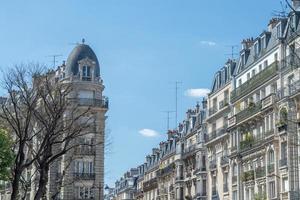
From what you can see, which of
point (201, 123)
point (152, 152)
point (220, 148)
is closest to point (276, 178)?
point (220, 148)

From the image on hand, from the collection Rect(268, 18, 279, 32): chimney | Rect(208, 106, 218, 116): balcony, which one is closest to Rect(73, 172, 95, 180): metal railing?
Rect(208, 106, 218, 116): balcony

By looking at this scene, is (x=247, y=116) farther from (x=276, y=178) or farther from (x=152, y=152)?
(x=152, y=152)

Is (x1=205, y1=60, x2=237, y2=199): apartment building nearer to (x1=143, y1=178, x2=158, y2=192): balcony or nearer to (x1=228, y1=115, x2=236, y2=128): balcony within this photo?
(x1=228, y1=115, x2=236, y2=128): balcony

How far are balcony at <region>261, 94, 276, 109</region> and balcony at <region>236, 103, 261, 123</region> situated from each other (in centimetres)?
140

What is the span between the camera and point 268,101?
6500cm

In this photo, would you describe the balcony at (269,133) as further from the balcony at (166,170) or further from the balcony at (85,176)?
the balcony at (166,170)

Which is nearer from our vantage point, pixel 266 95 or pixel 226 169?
pixel 266 95

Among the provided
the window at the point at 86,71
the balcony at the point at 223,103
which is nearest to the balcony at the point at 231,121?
the balcony at the point at 223,103

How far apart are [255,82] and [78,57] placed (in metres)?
28.5

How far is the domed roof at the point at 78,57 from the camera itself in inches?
Answer: 3561

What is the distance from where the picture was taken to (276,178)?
6291 centimetres

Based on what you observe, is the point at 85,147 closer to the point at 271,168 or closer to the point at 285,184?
the point at 271,168

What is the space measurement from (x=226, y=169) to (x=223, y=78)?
10.4m

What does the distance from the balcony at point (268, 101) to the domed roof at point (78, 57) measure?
29.5 meters
